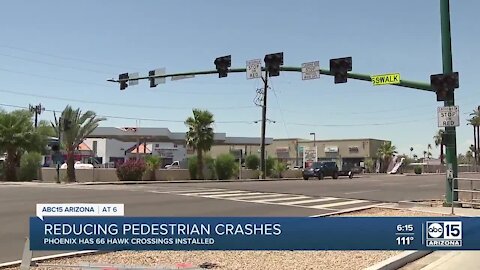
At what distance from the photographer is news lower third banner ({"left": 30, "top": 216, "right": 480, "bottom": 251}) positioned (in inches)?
249

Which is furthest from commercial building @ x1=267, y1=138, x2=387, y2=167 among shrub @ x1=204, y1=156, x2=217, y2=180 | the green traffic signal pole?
the green traffic signal pole

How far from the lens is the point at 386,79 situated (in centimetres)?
2209

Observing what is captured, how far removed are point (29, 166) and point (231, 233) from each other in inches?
1706

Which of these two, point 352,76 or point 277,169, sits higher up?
point 352,76

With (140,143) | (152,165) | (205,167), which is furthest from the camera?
(140,143)

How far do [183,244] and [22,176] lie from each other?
4303 centimetres

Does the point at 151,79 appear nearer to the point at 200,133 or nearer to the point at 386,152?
the point at 200,133

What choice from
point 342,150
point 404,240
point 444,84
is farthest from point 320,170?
point 342,150

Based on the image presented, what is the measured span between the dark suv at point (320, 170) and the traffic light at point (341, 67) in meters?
30.1

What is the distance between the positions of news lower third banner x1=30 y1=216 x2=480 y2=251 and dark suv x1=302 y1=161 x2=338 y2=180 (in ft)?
149

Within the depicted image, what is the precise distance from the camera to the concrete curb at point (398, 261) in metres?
8.30

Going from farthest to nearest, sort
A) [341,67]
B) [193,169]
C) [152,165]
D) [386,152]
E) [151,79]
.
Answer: [386,152] → [193,169] → [152,165] → [151,79] → [341,67]

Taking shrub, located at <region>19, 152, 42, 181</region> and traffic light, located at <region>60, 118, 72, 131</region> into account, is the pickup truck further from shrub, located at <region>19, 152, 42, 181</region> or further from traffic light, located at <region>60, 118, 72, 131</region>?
shrub, located at <region>19, 152, 42, 181</region>

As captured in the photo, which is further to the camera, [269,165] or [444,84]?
[269,165]
